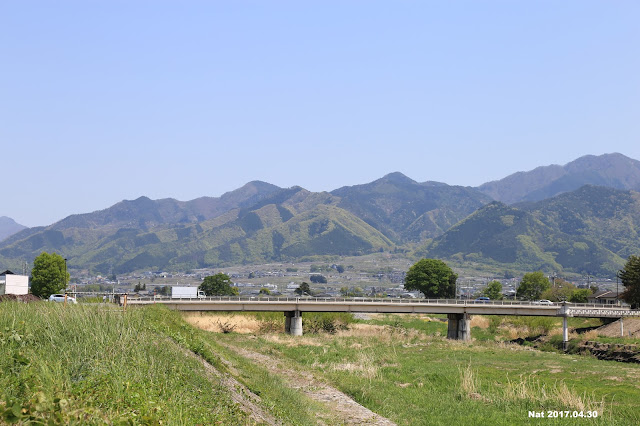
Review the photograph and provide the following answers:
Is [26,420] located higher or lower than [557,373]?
higher

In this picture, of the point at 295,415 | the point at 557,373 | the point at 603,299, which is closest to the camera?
the point at 295,415

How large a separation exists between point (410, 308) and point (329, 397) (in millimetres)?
71599

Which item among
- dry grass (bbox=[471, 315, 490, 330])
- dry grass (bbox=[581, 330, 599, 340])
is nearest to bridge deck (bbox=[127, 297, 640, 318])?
A: dry grass (bbox=[581, 330, 599, 340])

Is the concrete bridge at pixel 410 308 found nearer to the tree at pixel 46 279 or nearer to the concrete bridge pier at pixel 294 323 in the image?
the concrete bridge pier at pixel 294 323

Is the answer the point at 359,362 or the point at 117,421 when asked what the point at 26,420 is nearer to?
the point at 117,421

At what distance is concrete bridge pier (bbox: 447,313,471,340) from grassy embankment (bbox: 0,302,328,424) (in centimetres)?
8063

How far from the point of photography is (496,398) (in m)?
42.3

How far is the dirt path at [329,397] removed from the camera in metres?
33.2

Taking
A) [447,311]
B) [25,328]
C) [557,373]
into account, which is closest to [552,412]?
[557,373]

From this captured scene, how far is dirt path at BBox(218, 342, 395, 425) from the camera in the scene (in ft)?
109

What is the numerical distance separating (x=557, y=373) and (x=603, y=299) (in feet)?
508

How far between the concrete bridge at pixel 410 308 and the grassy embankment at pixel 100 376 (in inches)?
2811

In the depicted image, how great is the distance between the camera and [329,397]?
130 ft

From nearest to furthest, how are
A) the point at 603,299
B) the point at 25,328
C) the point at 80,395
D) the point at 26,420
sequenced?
the point at 26,420, the point at 80,395, the point at 25,328, the point at 603,299
